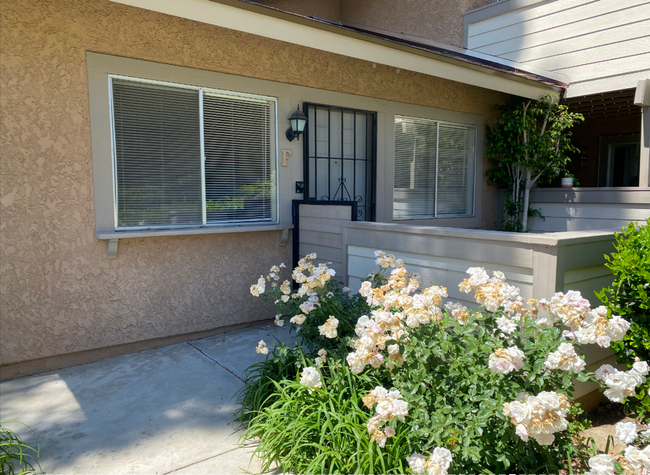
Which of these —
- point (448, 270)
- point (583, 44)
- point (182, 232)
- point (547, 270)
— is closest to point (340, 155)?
point (182, 232)

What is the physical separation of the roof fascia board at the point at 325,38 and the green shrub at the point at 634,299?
2887 millimetres

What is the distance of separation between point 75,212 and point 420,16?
22.0ft

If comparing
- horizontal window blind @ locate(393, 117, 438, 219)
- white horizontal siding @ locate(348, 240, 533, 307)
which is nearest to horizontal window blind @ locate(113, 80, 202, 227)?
white horizontal siding @ locate(348, 240, 533, 307)

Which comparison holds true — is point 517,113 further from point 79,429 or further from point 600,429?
point 79,429

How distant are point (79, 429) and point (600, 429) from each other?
3.54 m

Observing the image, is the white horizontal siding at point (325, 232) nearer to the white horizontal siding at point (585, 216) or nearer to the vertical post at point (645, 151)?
the white horizontal siding at point (585, 216)

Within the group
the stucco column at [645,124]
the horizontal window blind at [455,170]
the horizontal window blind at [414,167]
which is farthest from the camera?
the horizontal window blind at [455,170]

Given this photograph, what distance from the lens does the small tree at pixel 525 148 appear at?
664 cm

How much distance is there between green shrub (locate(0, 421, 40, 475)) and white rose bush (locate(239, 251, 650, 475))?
120cm

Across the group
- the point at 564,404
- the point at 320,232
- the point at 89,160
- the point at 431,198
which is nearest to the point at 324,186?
the point at 320,232

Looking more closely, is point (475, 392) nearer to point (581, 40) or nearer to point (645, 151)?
point (645, 151)

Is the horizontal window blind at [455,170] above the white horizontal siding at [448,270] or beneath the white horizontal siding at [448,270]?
above

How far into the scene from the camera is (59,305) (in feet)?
13.0

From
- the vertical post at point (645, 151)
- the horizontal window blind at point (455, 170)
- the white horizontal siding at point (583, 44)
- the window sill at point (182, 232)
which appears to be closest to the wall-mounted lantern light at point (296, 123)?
the window sill at point (182, 232)
